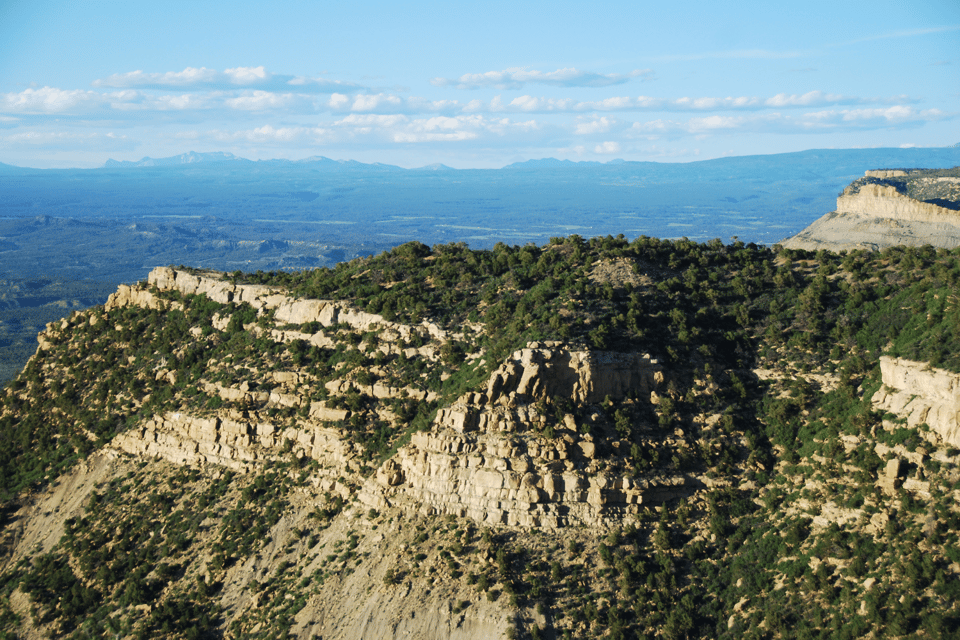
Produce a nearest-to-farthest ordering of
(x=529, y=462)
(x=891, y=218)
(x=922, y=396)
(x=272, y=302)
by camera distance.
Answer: (x=922, y=396) → (x=529, y=462) → (x=272, y=302) → (x=891, y=218)

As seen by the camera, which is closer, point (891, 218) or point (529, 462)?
point (529, 462)

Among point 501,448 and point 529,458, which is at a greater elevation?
point 501,448

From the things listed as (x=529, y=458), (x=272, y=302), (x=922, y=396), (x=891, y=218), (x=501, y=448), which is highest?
(x=891, y=218)

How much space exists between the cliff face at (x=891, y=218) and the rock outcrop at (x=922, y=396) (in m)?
57.0

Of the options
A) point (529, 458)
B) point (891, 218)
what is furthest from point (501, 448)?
point (891, 218)

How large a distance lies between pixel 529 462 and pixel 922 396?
1621 cm

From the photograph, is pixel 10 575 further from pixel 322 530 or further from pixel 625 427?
pixel 625 427

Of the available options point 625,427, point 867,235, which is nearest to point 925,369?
point 625,427

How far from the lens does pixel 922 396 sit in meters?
31.1

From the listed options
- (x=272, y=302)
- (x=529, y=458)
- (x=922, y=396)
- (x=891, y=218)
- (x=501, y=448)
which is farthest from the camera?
(x=891, y=218)

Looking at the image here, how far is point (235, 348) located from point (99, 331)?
576 inches

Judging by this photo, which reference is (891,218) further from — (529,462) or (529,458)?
(529,462)

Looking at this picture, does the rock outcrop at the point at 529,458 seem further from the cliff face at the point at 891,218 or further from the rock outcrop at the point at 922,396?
the cliff face at the point at 891,218

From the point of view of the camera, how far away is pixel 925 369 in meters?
31.2
